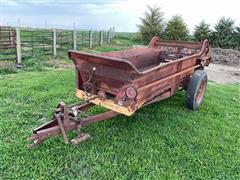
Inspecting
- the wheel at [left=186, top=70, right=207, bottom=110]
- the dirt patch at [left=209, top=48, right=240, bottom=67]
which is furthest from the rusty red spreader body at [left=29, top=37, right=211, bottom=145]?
the dirt patch at [left=209, top=48, right=240, bottom=67]

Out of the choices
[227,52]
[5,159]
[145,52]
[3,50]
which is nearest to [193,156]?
[5,159]

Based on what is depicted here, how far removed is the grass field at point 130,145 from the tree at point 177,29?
1601 centimetres

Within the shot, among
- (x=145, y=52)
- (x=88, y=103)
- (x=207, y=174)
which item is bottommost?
(x=207, y=174)

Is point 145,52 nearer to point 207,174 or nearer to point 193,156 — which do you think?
point 193,156

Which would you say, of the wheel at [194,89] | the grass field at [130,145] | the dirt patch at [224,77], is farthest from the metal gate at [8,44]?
the dirt patch at [224,77]

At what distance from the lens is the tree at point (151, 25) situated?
20891 millimetres

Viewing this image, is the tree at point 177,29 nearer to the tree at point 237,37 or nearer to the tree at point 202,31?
the tree at point 202,31

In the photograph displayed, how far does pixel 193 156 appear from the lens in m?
3.12

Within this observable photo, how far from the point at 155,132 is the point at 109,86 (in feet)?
3.32

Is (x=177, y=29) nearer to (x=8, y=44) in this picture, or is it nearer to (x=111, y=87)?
(x=8, y=44)

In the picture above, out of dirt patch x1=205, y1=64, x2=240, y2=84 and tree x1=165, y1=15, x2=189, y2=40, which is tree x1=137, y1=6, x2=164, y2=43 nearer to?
tree x1=165, y1=15, x2=189, y2=40

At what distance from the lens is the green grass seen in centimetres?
275

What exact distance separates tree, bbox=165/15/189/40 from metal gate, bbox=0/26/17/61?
536 inches

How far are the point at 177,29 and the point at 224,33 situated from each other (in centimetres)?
356
